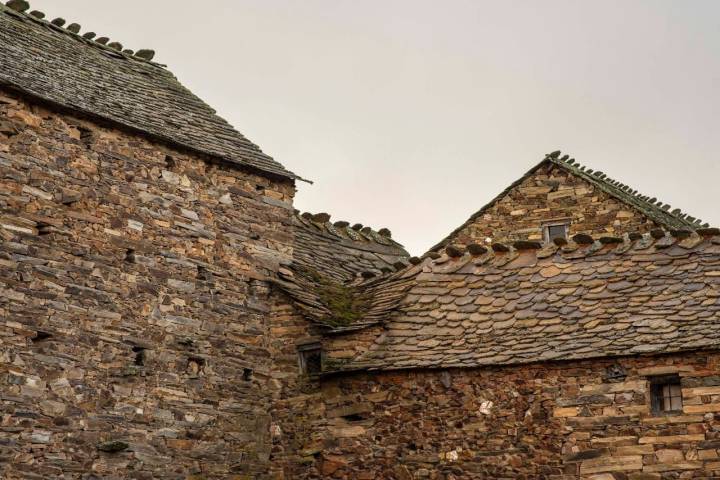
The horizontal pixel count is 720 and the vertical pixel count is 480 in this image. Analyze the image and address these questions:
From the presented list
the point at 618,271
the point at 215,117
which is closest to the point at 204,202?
the point at 215,117

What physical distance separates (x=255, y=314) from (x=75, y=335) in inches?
126

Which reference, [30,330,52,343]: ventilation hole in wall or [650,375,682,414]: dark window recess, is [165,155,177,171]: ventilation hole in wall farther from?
[650,375,682,414]: dark window recess

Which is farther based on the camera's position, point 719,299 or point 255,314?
point 255,314

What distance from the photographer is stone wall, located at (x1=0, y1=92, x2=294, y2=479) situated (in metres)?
17.7

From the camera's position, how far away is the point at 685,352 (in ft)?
56.5

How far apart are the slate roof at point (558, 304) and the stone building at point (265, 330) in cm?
3

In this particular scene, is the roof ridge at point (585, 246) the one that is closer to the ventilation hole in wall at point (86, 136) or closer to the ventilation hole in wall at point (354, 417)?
the ventilation hole in wall at point (354, 417)

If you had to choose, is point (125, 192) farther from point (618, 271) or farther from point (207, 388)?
point (618, 271)

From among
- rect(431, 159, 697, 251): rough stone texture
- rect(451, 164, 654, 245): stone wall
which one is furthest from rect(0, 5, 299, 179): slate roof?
rect(451, 164, 654, 245): stone wall

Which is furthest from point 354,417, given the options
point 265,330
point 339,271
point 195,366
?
point 339,271

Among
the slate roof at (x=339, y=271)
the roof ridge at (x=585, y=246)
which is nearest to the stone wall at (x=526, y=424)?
the slate roof at (x=339, y=271)

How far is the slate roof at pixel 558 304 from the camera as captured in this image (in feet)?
58.7

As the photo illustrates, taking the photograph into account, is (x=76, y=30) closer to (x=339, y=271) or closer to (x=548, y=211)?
(x=339, y=271)

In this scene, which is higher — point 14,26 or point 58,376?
point 14,26
